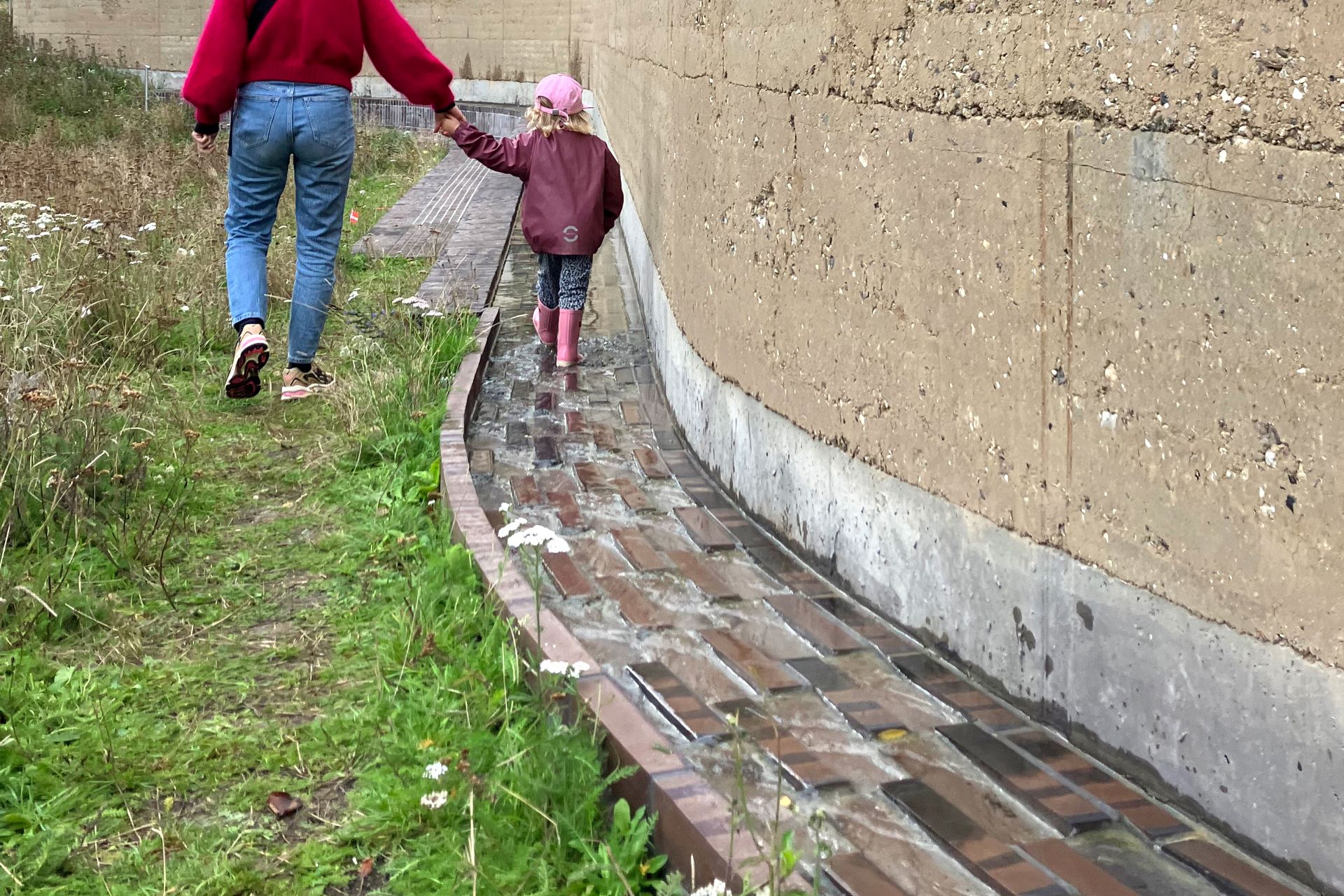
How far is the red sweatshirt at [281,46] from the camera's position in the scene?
5.42 metres

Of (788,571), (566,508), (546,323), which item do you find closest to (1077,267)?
(788,571)

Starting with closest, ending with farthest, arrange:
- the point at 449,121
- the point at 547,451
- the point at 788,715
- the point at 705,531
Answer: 1. the point at 788,715
2. the point at 705,531
3. the point at 547,451
4. the point at 449,121

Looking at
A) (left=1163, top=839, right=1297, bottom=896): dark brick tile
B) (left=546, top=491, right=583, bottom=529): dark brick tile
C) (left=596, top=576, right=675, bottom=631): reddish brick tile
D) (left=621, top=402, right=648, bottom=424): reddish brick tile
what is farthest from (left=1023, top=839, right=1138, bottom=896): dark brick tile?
(left=621, top=402, right=648, bottom=424): reddish brick tile

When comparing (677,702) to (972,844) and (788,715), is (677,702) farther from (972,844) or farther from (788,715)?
(972,844)

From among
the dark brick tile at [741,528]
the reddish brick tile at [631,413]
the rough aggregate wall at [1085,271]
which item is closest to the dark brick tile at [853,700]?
the rough aggregate wall at [1085,271]

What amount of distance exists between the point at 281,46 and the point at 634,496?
2.33m

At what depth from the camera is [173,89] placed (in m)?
26.1

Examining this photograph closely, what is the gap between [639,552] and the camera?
429 cm

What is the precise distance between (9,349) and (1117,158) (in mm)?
4260

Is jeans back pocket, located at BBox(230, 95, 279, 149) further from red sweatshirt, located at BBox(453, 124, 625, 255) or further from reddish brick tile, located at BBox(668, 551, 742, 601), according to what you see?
reddish brick tile, located at BBox(668, 551, 742, 601)

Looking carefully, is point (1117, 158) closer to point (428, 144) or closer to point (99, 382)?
point (99, 382)

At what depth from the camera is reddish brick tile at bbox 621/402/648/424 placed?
581cm

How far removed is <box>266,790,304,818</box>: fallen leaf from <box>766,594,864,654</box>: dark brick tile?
4.40 feet

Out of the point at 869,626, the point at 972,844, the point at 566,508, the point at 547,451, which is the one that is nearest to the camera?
the point at 972,844
